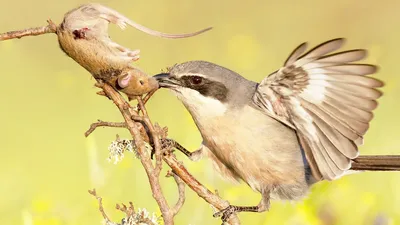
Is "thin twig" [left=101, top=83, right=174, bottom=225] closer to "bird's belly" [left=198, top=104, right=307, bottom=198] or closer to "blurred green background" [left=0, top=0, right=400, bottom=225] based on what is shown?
"bird's belly" [left=198, top=104, right=307, bottom=198]

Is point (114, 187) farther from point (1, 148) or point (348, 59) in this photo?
point (1, 148)

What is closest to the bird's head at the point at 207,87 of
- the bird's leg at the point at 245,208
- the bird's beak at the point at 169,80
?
the bird's beak at the point at 169,80

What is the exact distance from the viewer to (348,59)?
3539 mm

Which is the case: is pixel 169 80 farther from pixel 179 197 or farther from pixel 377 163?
pixel 377 163

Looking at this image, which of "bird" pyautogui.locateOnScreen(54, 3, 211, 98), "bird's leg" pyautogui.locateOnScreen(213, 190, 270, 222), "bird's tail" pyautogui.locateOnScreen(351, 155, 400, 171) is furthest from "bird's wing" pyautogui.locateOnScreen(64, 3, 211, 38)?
"bird's tail" pyautogui.locateOnScreen(351, 155, 400, 171)

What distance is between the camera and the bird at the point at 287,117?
3645mm

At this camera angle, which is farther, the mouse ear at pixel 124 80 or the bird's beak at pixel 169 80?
the bird's beak at pixel 169 80

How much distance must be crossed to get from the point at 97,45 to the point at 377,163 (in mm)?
Result: 1576

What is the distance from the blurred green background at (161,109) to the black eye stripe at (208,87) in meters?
0.48

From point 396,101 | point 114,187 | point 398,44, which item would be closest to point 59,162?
point 114,187

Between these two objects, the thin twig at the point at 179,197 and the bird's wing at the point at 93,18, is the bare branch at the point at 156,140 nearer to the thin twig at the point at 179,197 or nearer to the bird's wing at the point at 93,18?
the thin twig at the point at 179,197

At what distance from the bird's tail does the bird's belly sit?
0.25 metres

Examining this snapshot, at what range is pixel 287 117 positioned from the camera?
3.85m

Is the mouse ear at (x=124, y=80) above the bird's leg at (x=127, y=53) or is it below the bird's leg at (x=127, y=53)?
below
